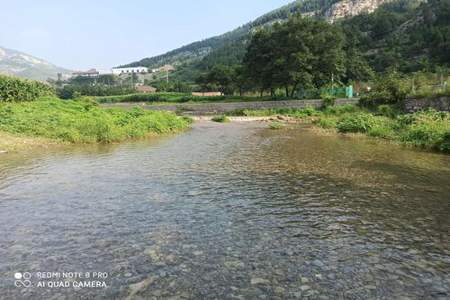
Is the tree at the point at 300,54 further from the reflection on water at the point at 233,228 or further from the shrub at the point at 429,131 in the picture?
the reflection on water at the point at 233,228

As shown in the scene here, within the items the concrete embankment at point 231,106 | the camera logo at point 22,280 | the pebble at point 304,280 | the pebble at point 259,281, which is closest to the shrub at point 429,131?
the pebble at point 304,280

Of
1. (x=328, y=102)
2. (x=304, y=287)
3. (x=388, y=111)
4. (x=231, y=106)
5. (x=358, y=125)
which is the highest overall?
(x=328, y=102)

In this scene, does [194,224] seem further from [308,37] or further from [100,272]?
[308,37]

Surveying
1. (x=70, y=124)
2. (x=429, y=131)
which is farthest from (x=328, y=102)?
(x=70, y=124)

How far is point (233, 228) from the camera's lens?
8.42 metres

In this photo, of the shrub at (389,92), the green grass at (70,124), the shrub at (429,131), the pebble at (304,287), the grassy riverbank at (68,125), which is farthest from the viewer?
the shrub at (389,92)

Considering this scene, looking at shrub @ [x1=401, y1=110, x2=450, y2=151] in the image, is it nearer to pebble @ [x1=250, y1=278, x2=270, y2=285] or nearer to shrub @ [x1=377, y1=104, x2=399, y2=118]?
shrub @ [x1=377, y1=104, x2=399, y2=118]

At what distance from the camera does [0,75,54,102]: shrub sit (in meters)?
31.6

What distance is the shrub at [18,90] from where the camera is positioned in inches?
1246

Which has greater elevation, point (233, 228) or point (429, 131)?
point (429, 131)

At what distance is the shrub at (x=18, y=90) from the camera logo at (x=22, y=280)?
29789mm

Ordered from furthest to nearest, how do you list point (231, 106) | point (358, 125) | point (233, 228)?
1. point (231, 106)
2. point (358, 125)
3. point (233, 228)

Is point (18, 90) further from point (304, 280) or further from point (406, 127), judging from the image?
point (304, 280)

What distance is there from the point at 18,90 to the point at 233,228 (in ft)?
103
